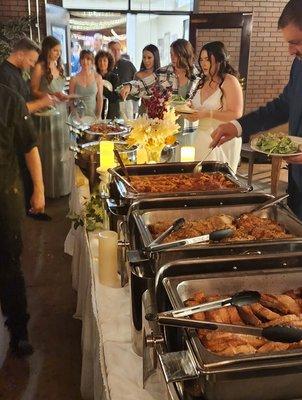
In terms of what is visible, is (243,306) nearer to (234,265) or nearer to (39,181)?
(234,265)

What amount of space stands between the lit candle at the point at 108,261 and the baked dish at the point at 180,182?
0.93 feet

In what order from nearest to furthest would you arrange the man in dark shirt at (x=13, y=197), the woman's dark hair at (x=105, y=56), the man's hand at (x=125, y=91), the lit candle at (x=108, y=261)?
the lit candle at (x=108, y=261) → the man in dark shirt at (x=13, y=197) → the man's hand at (x=125, y=91) → the woman's dark hair at (x=105, y=56)

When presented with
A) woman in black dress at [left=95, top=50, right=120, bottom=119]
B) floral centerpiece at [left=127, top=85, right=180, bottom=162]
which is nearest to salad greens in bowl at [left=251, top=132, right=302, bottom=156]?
floral centerpiece at [left=127, top=85, right=180, bottom=162]

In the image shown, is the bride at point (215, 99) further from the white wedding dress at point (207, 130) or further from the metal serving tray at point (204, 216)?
the metal serving tray at point (204, 216)

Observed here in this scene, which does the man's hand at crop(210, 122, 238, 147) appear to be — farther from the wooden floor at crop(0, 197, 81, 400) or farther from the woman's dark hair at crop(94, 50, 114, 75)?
the woman's dark hair at crop(94, 50, 114, 75)

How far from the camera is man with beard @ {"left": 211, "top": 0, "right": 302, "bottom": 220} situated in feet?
5.56

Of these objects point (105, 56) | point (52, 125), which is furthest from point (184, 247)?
point (105, 56)

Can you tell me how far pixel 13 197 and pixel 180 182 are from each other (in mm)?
725

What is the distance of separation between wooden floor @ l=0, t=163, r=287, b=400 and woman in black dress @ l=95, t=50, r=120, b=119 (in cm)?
192

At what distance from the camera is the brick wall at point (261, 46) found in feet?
18.9

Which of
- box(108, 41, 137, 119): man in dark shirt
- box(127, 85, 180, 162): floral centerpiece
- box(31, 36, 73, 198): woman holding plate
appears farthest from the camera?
box(108, 41, 137, 119): man in dark shirt

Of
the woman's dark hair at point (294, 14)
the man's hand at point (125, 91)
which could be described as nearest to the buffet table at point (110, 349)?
the woman's dark hair at point (294, 14)

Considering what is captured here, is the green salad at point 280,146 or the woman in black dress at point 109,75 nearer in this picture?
the green salad at point 280,146

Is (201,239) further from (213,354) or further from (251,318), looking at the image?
(213,354)
